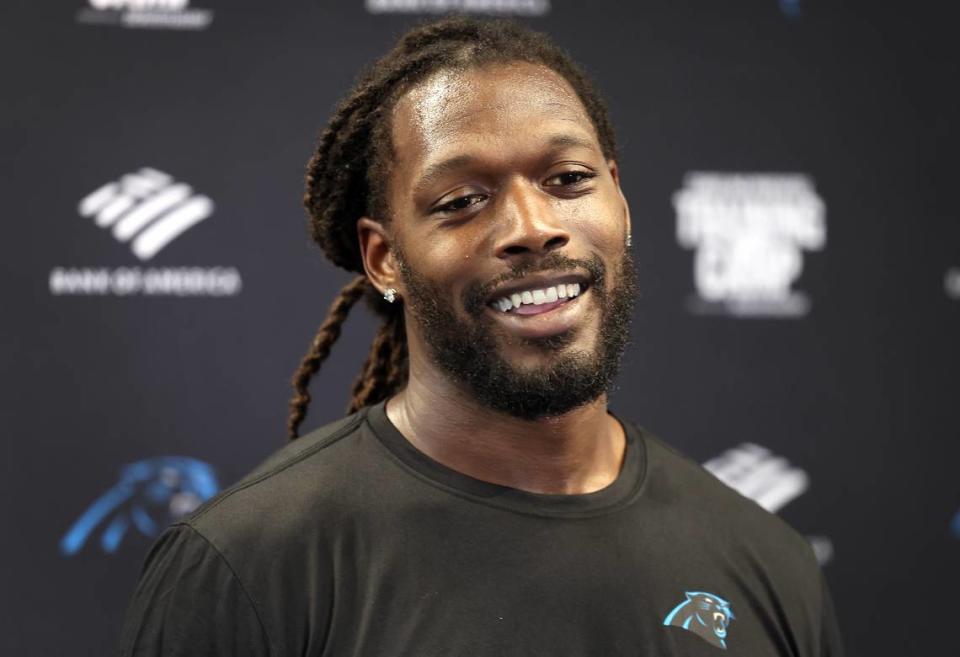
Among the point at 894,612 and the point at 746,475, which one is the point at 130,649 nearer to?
the point at 746,475

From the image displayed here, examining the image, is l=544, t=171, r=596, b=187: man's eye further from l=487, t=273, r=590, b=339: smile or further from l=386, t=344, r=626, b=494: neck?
l=386, t=344, r=626, b=494: neck

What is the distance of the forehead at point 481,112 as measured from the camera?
4.92 feet

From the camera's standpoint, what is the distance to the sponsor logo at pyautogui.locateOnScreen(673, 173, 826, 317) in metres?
2.53

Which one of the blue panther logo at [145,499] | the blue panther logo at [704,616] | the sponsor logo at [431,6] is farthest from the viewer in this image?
the sponsor logo at [431,6]

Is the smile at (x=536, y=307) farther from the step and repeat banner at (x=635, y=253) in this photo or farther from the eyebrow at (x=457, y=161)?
the step and repeat banner at (x=635, y=253)

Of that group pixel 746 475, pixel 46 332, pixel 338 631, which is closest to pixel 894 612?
pixel 746 475

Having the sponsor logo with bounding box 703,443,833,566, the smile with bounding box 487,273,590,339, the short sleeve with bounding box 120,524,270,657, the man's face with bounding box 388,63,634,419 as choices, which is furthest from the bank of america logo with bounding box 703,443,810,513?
the short sleeve with bounding box 120,524,270,657

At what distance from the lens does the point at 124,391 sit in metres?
2.37

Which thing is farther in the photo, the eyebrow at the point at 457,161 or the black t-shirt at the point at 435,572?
the eyebrow at the point at 457,161

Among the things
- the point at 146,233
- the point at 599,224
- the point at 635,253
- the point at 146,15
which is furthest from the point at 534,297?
the point at 146,15

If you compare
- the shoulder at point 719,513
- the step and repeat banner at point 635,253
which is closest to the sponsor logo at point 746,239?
the step and repeat banner at point 635,253

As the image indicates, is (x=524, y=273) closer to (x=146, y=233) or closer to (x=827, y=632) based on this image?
(x=827, y=632)

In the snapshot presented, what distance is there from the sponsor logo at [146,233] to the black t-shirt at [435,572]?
95cm

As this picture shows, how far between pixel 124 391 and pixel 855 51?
1.75m
